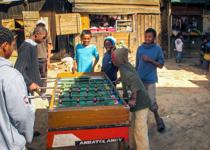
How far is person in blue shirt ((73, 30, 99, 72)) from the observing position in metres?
6.59

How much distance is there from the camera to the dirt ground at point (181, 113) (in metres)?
5.68

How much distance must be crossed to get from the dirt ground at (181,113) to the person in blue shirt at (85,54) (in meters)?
1.41

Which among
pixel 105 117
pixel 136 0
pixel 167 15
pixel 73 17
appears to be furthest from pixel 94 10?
pixel 105 117

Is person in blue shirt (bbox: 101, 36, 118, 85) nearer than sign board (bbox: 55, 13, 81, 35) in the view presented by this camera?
Yes

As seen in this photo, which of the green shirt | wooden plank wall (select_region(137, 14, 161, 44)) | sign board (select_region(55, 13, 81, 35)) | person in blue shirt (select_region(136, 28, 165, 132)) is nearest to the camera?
the green shirt

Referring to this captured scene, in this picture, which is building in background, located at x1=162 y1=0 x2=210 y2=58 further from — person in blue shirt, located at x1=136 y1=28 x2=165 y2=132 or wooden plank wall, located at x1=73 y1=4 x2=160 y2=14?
person in blue shirt, located at x1=136 y1=28 x2=165 y2=132

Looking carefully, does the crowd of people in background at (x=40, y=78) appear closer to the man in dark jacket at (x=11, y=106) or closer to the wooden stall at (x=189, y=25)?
the man in dark jacket at (x=11, y=106)

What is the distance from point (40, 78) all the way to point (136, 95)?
199 cm

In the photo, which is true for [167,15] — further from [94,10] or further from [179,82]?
[179,82]

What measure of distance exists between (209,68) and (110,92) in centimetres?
810

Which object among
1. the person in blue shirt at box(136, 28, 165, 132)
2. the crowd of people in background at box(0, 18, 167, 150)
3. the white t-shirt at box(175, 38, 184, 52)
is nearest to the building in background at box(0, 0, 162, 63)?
the white t-shirt at box(175, 38, 184, 52)

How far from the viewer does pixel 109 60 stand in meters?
6.30

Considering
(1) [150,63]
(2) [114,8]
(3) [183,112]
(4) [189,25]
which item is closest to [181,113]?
(3) [183,112]

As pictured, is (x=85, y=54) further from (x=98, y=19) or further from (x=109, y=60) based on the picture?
(x=98, y=19)
